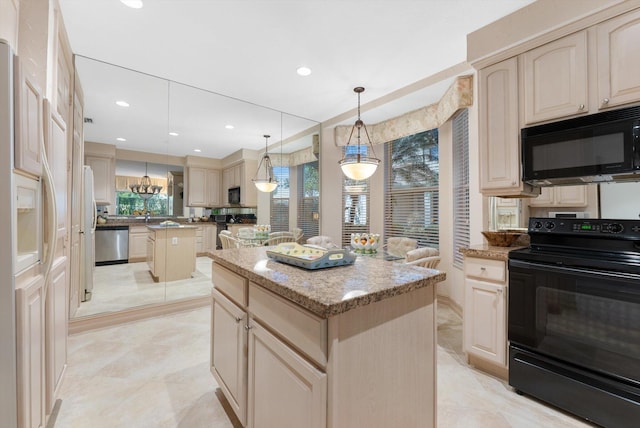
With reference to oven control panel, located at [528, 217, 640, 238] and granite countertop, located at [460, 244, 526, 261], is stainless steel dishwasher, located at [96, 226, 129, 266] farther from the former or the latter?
oven control panel, located at [528, 217, 640, 238]

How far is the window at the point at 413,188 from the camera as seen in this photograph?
3.87 meters

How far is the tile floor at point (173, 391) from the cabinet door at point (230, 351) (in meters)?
0.26

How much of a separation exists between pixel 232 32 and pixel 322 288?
2.53m

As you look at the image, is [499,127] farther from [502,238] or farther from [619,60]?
[502,238]

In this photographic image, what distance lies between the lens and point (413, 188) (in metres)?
4.10

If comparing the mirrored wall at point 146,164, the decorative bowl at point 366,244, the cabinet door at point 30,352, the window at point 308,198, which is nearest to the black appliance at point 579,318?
the decorative bowl at point 366,244

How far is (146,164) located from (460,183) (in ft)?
12.8

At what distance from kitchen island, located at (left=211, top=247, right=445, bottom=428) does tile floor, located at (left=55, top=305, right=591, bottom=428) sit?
1.96 feet

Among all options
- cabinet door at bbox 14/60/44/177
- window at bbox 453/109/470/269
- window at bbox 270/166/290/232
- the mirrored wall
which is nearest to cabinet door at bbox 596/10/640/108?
window at bbox 453/109/470/269

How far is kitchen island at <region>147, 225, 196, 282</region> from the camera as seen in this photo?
3561mm

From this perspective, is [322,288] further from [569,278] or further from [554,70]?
[554,70]

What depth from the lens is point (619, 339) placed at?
61.1 inches

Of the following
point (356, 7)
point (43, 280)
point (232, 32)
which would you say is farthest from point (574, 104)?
point (43, 280)

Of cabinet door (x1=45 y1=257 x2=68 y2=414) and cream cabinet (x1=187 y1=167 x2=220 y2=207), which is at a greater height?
cream cabinet (x1=187 y1=167 x2=220 y2=207)
